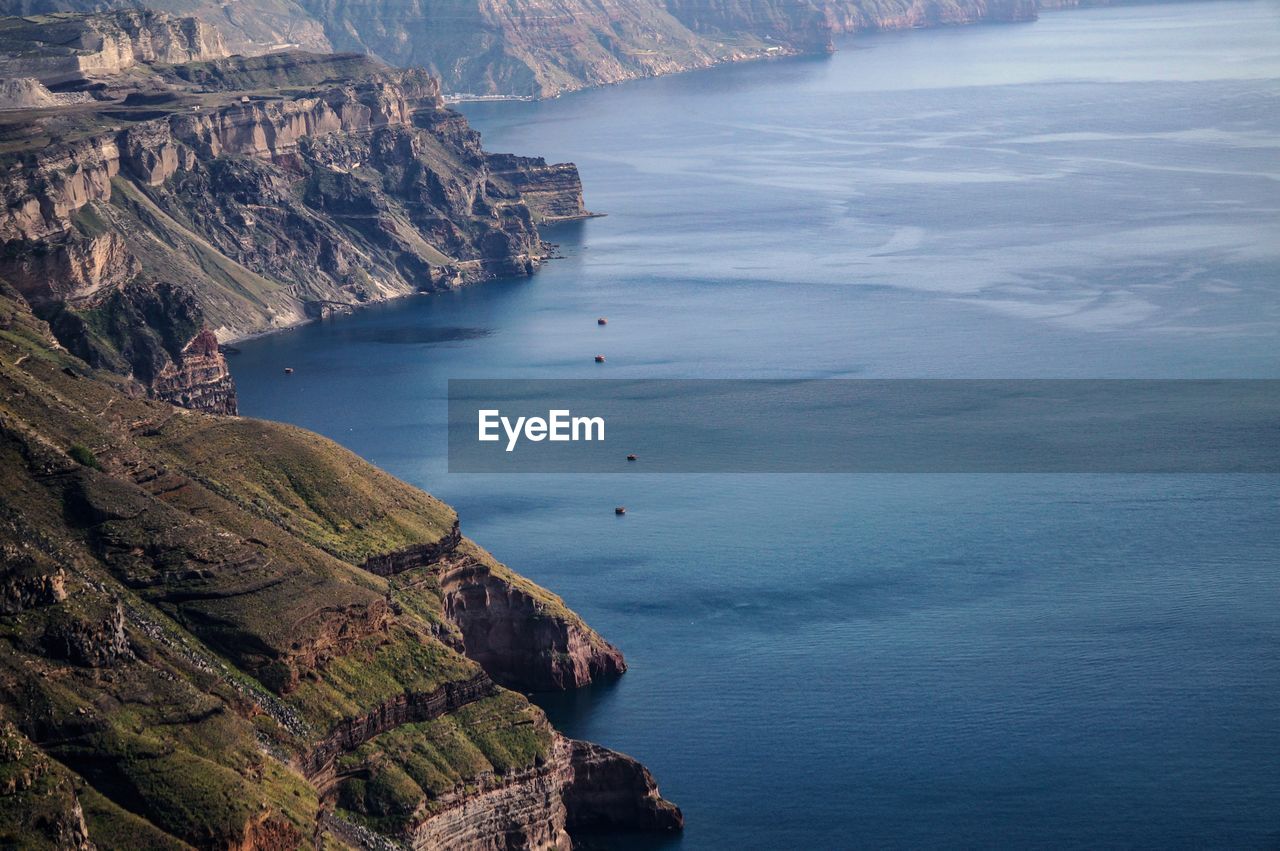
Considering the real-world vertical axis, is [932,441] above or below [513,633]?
below

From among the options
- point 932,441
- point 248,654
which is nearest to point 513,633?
point 248,654

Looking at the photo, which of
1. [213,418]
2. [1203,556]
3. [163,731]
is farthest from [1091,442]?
[163,731]

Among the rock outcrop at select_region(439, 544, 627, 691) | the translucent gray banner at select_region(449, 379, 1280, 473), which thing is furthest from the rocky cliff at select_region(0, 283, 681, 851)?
the translucent gray banner at select_region(449, 379, 1280, 473)

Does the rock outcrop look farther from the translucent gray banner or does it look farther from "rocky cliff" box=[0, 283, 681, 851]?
the translucent gray banner

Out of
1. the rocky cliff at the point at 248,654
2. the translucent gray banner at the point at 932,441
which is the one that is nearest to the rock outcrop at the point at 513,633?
the rocky cliff at the point at 248,654

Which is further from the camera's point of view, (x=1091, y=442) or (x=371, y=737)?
(x=1091, y=442)

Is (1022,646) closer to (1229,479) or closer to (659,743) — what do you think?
(659,743)

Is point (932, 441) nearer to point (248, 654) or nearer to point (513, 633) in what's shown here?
point (513, 633)

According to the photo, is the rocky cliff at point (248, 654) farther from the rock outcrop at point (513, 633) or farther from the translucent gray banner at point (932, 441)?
the translucent gray banner at point (932, 441)
